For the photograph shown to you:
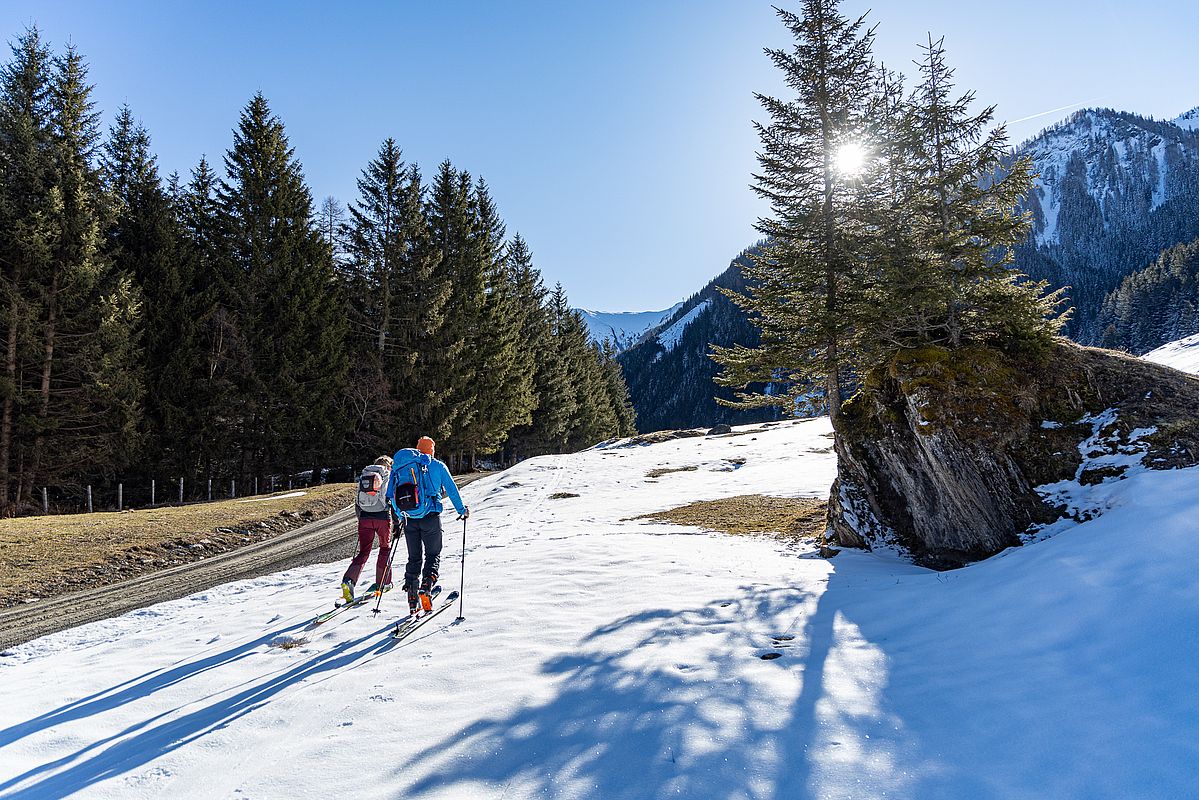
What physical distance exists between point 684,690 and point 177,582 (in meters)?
10.9

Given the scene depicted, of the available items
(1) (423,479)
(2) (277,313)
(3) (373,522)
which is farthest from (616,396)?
(1) (423,479)

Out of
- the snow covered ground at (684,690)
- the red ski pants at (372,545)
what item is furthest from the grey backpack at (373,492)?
the snow covered ground at (684,690)

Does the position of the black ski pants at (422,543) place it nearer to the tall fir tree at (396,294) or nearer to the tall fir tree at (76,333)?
the tall fir tree at (76,333)

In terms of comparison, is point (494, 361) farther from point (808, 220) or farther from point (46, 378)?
point (808, 220)

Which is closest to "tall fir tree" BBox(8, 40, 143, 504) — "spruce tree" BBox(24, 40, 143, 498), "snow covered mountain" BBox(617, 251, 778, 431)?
"spruce tree" BBox(24, 40, 143, 498)

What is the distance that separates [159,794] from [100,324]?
71.2ft

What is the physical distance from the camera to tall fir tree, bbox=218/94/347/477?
24672mm

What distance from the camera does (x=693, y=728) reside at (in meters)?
3.87

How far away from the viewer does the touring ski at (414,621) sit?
638cm

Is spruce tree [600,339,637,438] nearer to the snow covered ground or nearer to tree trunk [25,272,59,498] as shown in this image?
tree trunk [25,272,59,498]

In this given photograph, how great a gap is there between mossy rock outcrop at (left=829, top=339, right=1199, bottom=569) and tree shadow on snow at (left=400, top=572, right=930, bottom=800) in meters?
4.04

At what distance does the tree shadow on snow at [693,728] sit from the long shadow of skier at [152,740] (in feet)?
7.08

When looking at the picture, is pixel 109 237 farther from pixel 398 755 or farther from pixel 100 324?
pixel 398 755

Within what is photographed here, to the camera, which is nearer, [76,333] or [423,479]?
[423,479]
